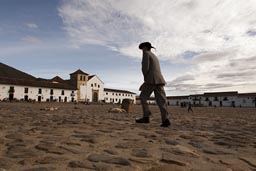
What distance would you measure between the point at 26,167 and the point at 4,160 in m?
0.31

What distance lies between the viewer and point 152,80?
4766 millimetres

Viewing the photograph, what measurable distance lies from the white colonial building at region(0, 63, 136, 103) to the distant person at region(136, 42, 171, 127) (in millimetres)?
47676

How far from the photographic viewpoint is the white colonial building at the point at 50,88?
48531 mm

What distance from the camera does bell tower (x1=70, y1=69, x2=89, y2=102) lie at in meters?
65.2

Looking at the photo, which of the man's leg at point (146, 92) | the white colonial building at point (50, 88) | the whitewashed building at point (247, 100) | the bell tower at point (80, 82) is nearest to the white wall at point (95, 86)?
the white colonial building at point (50, 88)

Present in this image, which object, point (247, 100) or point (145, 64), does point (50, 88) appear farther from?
point (247, 100)

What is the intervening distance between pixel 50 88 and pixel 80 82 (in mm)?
11403

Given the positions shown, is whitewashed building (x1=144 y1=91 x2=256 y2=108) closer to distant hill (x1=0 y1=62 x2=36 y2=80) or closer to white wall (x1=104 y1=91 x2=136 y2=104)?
white wall (x1=104 y1=91 x2=136 y2=104)

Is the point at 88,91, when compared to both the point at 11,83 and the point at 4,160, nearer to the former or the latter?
the point at 11,83

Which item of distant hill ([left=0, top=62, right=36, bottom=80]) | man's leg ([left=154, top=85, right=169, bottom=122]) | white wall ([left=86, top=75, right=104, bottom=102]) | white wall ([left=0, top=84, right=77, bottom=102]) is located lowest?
man's leg ([left=154, top=85, right=169, bottom=122])

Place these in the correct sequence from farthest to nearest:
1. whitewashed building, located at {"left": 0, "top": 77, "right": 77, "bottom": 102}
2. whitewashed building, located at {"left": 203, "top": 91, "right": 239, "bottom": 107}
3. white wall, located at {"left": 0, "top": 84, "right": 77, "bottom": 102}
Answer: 1. whitewashed building, located at {"left": 203, "top": 91, "right": 239, "bottom": 107}
2. whitewashed building, located at {"left": 0, "top": 77, "right": 77, "bottom": 102}
3. white wall, located at {"left": 0, "top": 84, "right": 77, "bottom": 102}

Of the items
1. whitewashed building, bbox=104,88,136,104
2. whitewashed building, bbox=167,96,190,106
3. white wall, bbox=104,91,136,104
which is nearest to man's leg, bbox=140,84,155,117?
whitewashed building, bbox=104,88,136,104

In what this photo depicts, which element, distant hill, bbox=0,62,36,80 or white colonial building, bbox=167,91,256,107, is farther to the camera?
white colonial building, bbox=167,91,256,107

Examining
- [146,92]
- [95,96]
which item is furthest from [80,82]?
[146,92]
